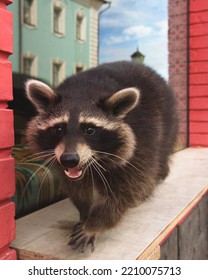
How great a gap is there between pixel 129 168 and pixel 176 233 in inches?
23.0

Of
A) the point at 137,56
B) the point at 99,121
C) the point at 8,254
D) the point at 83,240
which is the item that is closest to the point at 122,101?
the point at 99,121

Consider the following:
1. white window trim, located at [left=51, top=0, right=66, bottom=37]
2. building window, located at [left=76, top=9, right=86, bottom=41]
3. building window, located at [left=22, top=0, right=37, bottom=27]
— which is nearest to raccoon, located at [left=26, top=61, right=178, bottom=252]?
building window, located at [left=22, top=0, right=37, bottom=27]

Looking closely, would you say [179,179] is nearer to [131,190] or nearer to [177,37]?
[131,190]

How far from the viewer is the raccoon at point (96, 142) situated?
1791mm

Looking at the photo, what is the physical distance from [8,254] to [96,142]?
0.68 m

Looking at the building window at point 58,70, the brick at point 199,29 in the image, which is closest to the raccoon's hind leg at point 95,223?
the building window at point 58,70

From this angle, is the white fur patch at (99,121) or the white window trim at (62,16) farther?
the white window trim at (62,16)

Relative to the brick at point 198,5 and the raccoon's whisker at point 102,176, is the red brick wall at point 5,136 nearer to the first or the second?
the raccoon's whisker at point 102,176

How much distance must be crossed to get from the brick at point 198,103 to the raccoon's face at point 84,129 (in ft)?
11.4

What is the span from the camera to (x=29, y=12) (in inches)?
149

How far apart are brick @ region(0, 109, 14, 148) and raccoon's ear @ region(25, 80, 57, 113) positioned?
0.66 feet

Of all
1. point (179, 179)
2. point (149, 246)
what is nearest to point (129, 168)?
point (149, 246)

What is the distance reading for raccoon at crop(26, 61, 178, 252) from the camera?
1791 mm
